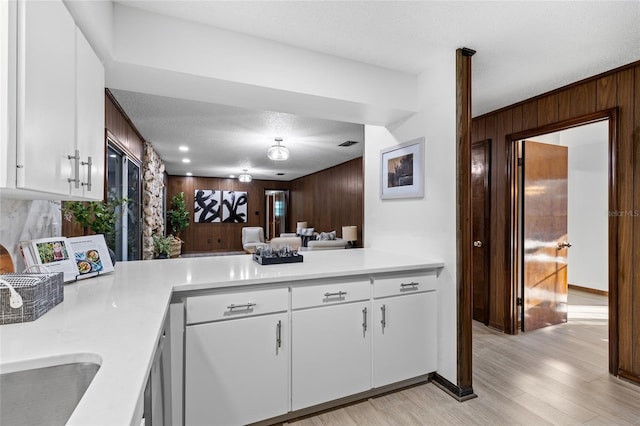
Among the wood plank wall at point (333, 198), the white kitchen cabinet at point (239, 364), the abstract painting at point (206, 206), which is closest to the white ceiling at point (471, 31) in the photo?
the white kitchen cabinet at point (239, 364)

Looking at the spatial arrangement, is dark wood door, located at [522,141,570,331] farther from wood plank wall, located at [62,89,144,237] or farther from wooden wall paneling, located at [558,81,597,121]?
wood plank wall, located at [62,89,144,237]

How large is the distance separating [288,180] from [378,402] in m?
9.03

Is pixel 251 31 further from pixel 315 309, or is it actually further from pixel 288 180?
pixel 288 180

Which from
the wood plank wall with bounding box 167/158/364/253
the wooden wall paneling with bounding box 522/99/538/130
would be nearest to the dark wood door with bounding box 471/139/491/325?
the wooden wall paneling with bounding box 522/99/538/130

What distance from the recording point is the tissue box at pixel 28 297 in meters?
1.04

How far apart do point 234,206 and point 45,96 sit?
9172 millimetres

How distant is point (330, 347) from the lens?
193 centimetres

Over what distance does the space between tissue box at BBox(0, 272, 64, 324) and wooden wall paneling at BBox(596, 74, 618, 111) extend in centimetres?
374

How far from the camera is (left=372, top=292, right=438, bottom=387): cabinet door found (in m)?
2.08

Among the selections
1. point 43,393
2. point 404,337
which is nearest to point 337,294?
point 404,337

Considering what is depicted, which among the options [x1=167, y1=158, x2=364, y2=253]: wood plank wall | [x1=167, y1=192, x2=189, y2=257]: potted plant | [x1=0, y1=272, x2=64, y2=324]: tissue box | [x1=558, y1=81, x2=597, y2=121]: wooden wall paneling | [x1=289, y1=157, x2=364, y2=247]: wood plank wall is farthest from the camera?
[x1=167, y1=192, x2=189, y2=257]: potted plant

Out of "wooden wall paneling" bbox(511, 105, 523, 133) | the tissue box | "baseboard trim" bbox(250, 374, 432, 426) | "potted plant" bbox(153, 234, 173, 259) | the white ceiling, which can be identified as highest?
the white ceiling

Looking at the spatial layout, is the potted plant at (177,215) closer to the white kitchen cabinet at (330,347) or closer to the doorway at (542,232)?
the white kitchen cabinet at (330,347)

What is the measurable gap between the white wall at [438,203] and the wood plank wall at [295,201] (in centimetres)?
407
